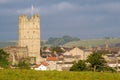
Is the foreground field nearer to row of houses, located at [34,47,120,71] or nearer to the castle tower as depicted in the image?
row of houses, located at [34,47,120,71]

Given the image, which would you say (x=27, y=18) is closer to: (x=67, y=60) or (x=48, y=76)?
(x=67, y=60)

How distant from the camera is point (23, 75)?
22375 millimetres

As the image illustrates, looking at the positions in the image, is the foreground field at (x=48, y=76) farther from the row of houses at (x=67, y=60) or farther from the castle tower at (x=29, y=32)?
the castle tower at (x=29, y=32)

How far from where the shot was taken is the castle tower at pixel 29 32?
135375 millimetres

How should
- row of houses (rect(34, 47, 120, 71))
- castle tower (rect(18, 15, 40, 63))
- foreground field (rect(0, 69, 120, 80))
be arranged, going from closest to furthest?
foreground field (rect(0, 69, 120, 80)), row of houses (rect(34, 47, 120, 71)), castle tower (rect(18, 15, 40, 63))

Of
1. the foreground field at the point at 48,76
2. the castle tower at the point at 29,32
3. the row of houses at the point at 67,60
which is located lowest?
the foreground field at the point at 48,76

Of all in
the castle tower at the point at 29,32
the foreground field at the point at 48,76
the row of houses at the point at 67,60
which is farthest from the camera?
the castle tower at the point at 29,32

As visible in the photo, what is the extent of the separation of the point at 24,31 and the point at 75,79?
116282mm

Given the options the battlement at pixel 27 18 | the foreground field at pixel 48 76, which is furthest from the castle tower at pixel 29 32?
the foreground field at pixel 48 76

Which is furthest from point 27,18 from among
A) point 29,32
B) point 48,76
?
point 48,76

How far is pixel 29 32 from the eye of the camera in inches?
5384

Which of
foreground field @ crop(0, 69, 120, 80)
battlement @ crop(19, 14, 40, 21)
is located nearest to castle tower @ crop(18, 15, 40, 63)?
battlement @ crop(19, 14, 40, 21)

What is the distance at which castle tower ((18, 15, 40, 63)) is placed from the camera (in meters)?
135

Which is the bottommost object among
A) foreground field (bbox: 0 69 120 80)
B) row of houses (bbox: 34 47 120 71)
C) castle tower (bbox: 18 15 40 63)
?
foreground field (bbox: 0 69 120 80)
